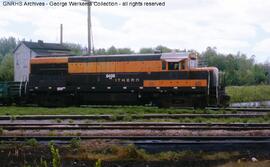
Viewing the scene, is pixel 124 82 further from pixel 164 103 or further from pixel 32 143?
pixel 32 143

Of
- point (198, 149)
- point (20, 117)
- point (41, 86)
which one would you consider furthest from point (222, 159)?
point (41, 86)

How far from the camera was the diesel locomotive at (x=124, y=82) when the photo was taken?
27.7 meters

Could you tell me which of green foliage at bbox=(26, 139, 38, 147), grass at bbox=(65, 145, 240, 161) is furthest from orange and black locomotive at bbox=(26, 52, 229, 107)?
grass at bbox=(65, 145, 240, 161)

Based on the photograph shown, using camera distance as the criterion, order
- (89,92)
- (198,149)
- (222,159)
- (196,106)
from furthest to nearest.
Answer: (89,92)
(196,106)
(198,149)
(222,159)

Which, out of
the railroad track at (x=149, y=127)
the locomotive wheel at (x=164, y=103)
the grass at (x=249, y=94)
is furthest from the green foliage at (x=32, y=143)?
the grass at (x=249, y=94)

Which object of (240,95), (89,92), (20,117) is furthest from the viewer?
(240,95)

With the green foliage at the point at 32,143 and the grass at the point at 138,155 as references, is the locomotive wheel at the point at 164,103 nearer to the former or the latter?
the green foliage at the point at 32,143

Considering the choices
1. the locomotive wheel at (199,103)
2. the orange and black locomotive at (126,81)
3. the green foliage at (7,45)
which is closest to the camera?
the locomotive wheel at (199,103)

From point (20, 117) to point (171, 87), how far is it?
1000 centimetres

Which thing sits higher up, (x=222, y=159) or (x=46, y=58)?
(x=46, y=58)

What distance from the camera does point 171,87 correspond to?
28062 millimetres

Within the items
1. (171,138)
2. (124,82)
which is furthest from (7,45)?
(171,138)

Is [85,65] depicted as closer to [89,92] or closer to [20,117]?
[89,92]

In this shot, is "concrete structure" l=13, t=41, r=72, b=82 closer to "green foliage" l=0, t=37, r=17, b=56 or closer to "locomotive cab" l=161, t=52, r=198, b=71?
"locomotive cab" l=161, t=52, r=198, b=71
